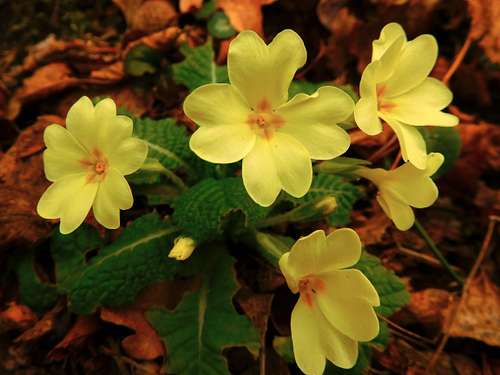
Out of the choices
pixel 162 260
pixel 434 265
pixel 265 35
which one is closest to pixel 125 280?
pixel 162 260

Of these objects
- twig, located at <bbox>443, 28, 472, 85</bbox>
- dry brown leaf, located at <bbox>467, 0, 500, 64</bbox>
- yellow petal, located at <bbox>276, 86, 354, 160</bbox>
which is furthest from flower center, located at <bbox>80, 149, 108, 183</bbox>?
dry brown leaf, located at <bbox>467, 0, 500, 64</bbox>

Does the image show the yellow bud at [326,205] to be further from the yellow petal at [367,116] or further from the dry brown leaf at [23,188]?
the dry brown leaf at [23,188]

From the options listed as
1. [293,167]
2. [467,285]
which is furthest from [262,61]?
[467,285]

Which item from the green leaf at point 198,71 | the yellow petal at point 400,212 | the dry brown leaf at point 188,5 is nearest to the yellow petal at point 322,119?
the yellow petal at point 400,212

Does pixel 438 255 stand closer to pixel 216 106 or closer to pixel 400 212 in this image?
pixel 400 212

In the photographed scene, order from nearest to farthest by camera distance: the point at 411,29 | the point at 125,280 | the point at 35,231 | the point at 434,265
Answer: the point at 125,280 → the point at 35,231 → the point at 434,265 → the point at 411,29

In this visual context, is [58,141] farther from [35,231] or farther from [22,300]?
[22,300]
